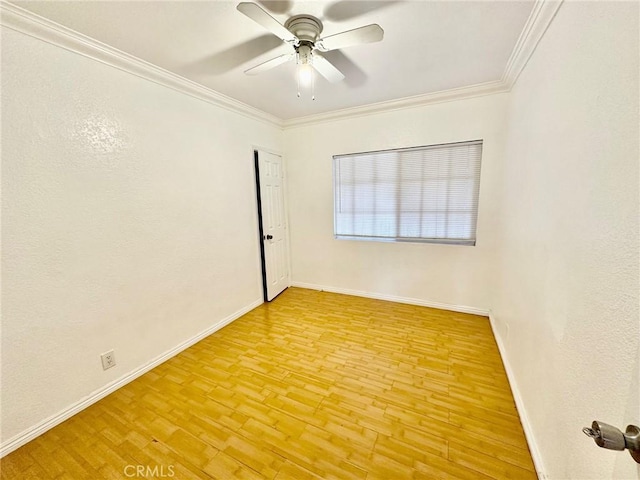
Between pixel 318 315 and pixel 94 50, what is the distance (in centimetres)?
297

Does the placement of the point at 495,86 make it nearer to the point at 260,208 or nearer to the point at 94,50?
the point at 260,208

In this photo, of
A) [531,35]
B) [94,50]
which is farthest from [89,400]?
[531,35]

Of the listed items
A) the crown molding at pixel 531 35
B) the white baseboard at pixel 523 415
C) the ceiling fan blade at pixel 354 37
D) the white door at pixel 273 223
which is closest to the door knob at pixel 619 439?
the white baseboard at pixel 523 415

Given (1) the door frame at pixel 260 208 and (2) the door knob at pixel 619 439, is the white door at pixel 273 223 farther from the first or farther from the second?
(2) the door knob at pixel 619 439

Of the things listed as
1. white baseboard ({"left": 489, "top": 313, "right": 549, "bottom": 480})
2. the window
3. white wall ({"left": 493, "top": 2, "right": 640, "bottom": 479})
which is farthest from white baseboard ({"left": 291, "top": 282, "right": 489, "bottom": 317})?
white wall ({"left": 493, "top": 2, "right": 640, "bottom": 479})

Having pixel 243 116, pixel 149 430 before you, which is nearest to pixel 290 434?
pixel 149 430

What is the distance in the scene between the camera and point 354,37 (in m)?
1.45

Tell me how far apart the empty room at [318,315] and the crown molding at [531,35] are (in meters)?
0.02

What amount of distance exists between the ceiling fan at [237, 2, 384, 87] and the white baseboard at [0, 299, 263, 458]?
8.03 feet

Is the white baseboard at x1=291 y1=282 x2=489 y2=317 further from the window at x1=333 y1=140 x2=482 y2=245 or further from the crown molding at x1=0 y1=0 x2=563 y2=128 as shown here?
the crown molding at x1=0 y1=0 x2=563 y2=128

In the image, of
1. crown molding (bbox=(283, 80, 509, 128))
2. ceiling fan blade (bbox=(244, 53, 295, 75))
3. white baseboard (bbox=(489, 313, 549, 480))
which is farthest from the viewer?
crown molding (bbox=(283, 80, 509, 128))

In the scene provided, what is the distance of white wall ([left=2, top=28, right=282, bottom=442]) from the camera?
1477 millimetres

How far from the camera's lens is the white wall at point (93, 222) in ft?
4.84

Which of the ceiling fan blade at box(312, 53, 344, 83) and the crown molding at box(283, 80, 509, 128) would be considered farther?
the crown molding at box(283, 80, 509, 128)
